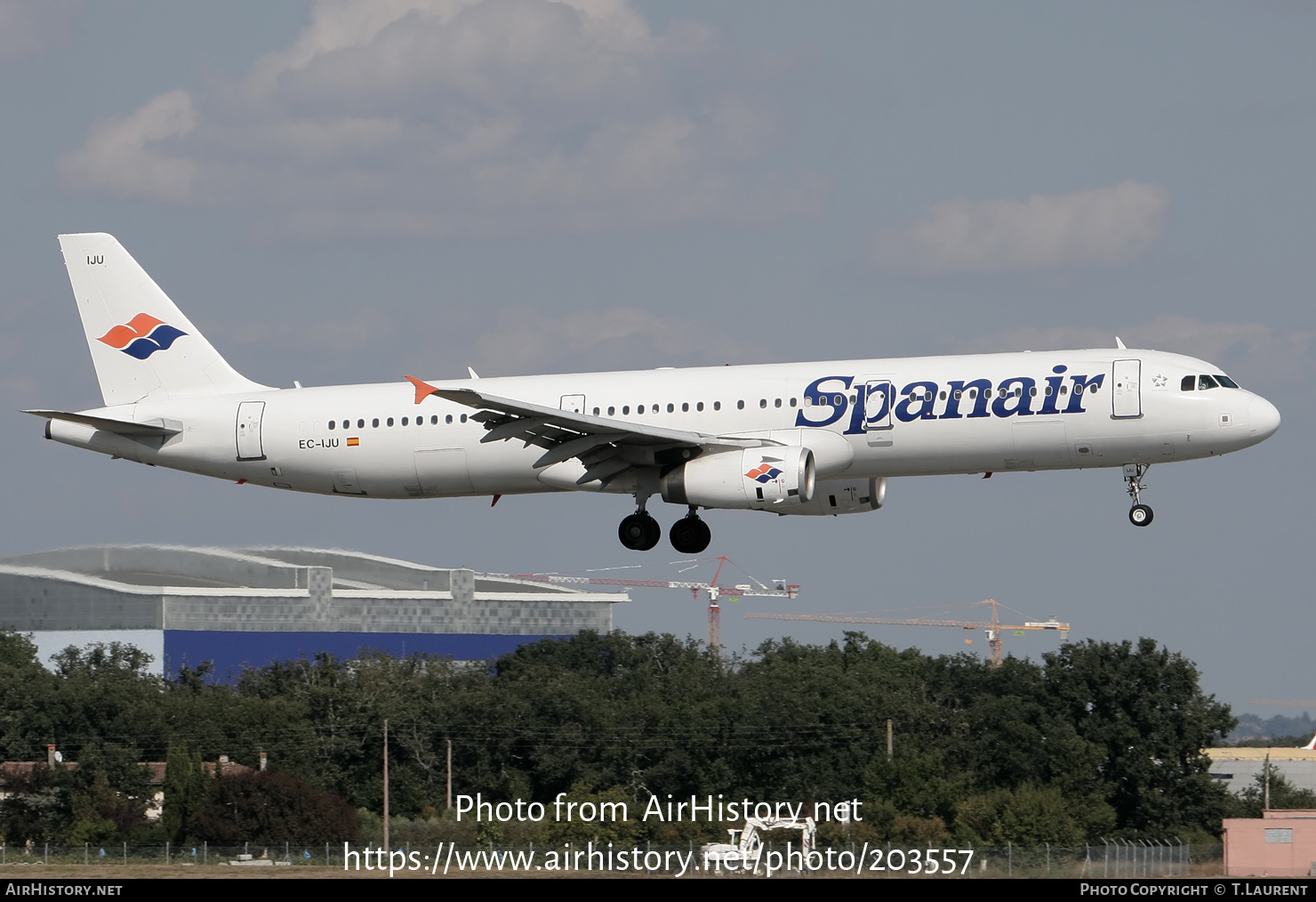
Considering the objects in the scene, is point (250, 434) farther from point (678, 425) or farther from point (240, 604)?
point (240, 604)

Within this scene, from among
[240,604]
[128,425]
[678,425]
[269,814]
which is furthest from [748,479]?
[240,604]

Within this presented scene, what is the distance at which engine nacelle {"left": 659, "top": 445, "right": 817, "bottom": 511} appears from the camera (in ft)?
142

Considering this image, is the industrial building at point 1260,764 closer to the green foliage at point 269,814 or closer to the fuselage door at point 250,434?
the green foliage at point 269,814

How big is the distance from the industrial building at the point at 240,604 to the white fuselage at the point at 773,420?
92809 millimetres

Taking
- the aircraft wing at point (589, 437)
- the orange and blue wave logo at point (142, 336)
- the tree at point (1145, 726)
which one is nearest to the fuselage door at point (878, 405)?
the aircraft wing at point (589, 437)

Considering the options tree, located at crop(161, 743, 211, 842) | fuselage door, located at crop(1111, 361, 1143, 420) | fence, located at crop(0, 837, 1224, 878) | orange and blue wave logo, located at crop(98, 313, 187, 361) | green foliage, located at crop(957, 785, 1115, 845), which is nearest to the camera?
fuselage door, located at crop(1111, 361, 1143, 420)

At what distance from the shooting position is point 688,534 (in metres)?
47.4

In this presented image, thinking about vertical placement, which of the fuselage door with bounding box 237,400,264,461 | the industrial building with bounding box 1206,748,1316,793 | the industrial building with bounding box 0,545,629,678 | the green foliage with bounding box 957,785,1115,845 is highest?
the fuselage door with bounding box 237,400,264,461

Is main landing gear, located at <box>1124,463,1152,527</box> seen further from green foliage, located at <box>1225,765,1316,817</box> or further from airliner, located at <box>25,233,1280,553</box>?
green foliage, located at <box>1225,765,1316,817</box>

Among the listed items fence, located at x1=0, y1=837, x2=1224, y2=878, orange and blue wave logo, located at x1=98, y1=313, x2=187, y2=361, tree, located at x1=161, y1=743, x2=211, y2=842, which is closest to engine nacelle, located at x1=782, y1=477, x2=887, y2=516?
fence, located at x1=0, y1=837, x2=1224, y2=878

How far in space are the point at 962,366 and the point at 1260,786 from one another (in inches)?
2883

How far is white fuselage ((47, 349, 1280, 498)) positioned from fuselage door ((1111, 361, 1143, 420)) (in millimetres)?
41

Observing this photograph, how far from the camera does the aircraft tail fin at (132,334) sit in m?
51.7
